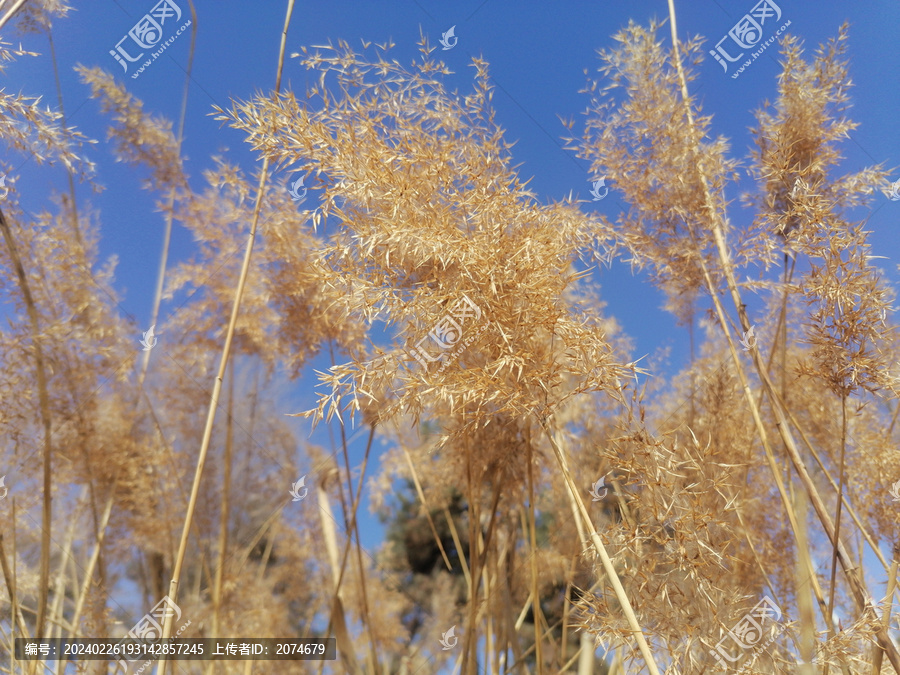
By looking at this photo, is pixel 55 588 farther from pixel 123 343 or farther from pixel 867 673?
pixel 867 673

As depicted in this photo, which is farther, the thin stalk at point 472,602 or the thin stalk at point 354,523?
the thin stalk at point 354,523

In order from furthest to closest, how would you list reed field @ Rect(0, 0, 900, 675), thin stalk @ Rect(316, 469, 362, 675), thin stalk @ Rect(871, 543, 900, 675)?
thin stalk @ Rect(316, 469, 362, 675)
reed field @ Rect(0, 0, 900, 675)
thin stalk @ Rect(871, 543, 900, 675)

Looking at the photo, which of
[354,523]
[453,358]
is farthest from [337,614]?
[453,358]

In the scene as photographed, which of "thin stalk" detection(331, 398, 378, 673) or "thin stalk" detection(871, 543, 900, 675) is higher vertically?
"thin stalk" detection(331, 398, 378, 673)

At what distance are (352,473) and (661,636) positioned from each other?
1.37 meters

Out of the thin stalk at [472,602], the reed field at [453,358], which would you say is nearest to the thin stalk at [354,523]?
the reed field at [453,358]

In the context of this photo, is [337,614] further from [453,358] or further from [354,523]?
[453,358]

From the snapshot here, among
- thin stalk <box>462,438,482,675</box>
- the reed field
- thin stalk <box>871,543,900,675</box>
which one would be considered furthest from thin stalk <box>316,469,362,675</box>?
thin stalk <box>871,543,900,675</box>

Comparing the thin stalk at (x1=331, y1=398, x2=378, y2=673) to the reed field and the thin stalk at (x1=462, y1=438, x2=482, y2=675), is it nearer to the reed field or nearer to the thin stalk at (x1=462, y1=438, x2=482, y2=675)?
the reed field

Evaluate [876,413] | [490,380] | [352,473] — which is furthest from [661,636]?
[876,413]

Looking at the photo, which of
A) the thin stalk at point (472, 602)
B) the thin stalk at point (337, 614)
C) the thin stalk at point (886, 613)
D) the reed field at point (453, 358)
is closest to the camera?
the thin stalk at point (886, 613)

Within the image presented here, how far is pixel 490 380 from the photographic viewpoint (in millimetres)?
1068

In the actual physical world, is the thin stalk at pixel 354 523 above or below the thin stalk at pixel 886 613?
above

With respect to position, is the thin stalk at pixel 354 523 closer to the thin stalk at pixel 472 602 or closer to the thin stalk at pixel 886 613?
the thin stalk at pixel 472 602
